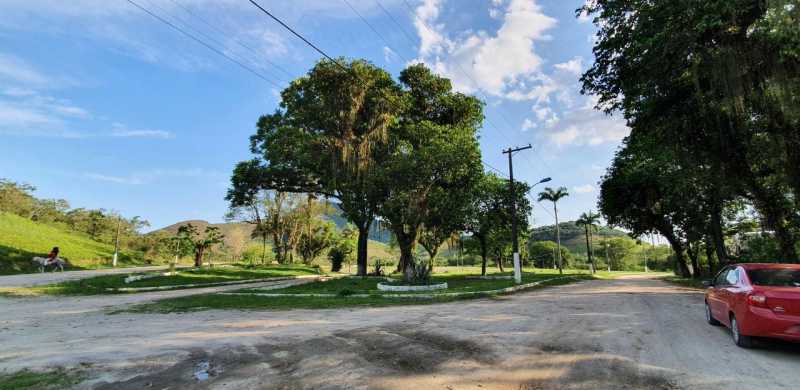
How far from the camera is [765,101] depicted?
12930 mm

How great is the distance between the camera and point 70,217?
67.1m

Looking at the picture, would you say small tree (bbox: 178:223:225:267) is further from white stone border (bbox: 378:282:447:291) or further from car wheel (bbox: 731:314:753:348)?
car wheel (bbox: 731:314:753:348)

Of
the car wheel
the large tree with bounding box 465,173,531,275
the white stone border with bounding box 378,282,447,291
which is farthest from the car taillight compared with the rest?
the large tree with bounding box 465,173,531,275

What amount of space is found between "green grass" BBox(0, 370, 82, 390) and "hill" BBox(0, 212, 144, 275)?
1411 inches

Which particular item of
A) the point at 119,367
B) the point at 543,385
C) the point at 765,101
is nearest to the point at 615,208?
the point at 765,101

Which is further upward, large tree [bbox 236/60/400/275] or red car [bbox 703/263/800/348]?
large tree [bbox 236/60/400/275]

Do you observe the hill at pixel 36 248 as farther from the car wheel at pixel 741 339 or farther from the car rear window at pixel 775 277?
the car rear window at pixel 775 277

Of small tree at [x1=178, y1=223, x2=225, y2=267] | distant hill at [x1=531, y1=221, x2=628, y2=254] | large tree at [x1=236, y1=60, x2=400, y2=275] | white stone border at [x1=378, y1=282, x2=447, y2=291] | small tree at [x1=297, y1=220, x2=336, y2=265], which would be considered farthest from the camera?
distant hill at [x1=531, y1=221, x2=628, y2=254]

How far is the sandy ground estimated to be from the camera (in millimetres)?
4766

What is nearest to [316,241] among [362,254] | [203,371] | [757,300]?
[362,254]

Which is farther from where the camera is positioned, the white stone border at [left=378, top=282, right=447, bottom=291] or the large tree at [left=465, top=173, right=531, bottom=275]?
the large tree at [left=465, top=173, right=531, bottom=275]

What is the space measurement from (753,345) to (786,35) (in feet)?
29.9

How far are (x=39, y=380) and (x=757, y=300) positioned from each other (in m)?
10.4

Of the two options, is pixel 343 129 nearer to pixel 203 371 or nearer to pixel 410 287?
pixel 410 287
